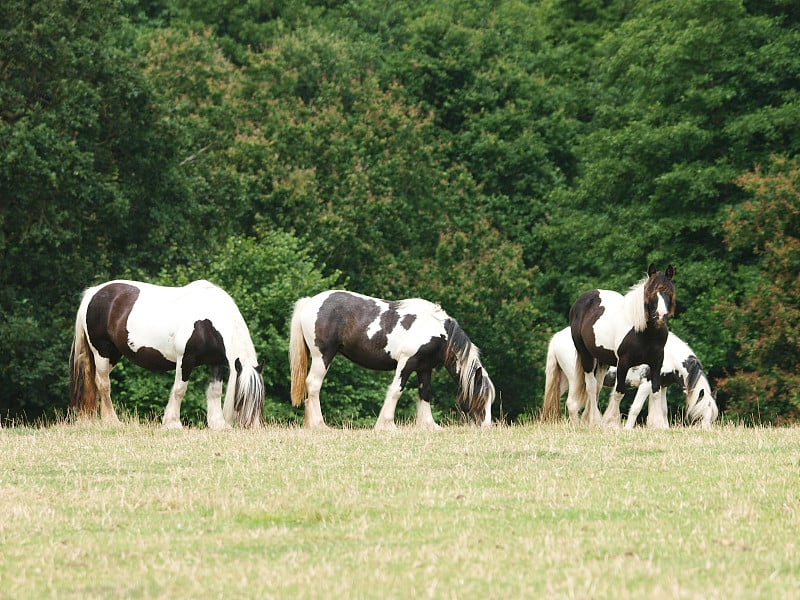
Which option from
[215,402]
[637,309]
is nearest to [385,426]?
[215,402]

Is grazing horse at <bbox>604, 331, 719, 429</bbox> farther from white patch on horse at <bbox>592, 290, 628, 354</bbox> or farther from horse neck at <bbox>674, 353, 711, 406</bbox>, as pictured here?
white patch on horse at <bbox>592, 290, 628, 354</bbox>

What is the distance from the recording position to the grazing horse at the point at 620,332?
17.1 metres

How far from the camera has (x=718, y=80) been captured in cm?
3778

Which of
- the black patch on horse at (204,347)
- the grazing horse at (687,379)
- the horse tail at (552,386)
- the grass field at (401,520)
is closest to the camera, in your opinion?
the grass field at (401,520)

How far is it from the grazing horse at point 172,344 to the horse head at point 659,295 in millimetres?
5417

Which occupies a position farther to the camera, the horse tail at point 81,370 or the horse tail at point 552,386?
the horse tail at point 552,386

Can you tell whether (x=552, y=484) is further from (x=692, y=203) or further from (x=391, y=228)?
(x=391, y=228)

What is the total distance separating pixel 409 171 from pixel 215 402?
2779 cm

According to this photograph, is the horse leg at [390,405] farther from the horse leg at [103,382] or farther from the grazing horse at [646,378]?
the horse leg at [103,382]

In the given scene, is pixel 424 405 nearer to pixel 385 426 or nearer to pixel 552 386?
pixel 385 426

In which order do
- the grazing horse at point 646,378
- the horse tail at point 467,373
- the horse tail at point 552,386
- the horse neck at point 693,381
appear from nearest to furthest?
the horse tail at point 467,373 → the horse tail at point 552,386 → the grazing horse at point 646,378 → the horse neck at point 693,381

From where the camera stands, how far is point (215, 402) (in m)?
17.7

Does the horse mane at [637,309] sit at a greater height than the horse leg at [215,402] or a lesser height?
greater

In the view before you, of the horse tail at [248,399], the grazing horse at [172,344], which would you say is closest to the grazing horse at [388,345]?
the grazing horse at [172,344]
